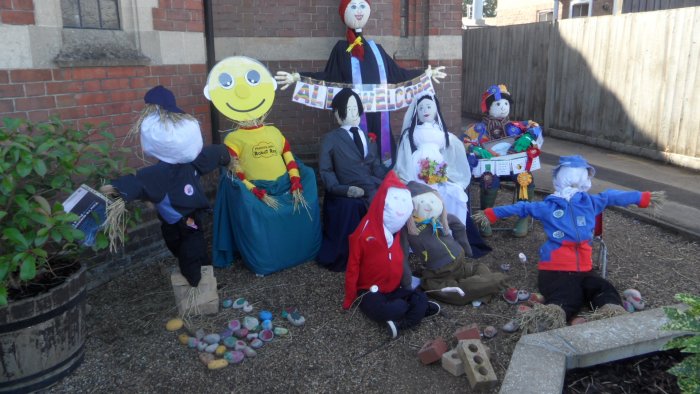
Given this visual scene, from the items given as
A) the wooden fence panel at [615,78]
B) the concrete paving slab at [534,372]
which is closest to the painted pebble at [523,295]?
the concrete paving slab at [534,372]

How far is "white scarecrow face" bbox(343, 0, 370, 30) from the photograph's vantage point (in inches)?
222

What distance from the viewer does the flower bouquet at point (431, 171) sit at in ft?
16.0

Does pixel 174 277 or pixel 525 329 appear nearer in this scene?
pixel 525 329

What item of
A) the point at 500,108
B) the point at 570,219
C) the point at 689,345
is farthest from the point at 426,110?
the point at 689,345

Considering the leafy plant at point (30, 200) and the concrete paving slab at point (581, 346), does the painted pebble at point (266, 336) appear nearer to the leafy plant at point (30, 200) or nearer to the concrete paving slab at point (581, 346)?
the leafy plant at point (30, 200)

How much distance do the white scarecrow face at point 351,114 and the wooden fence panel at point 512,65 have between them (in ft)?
24.4

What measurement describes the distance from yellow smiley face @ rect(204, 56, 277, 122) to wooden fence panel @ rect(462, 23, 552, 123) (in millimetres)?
8174

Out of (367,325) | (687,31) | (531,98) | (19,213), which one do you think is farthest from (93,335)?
(531,98)

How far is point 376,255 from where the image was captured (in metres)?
3.94

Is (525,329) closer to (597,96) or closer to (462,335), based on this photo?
(462,335)

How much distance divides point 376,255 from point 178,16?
2.99 meters

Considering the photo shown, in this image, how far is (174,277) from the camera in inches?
162

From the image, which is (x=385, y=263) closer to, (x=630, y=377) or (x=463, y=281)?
(x=463, y=281)

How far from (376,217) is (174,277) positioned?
1.55m
